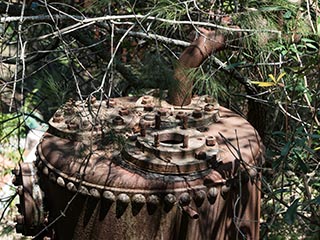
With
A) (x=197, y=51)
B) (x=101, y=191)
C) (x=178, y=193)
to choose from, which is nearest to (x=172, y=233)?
(x=178, y=193)

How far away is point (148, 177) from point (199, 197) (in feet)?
0.61

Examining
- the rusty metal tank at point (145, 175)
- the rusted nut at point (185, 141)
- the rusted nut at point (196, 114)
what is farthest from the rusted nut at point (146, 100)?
the rusted nut at point (185, 141)

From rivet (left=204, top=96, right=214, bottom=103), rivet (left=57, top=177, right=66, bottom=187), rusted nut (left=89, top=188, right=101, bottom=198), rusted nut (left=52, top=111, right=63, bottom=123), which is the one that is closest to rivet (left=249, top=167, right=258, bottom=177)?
Answer: rivet (left=204, top=96, right=214, bottom=103)

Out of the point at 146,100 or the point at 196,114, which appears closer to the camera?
the point at 196,114

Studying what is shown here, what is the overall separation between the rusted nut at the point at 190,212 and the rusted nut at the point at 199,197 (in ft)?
0.11

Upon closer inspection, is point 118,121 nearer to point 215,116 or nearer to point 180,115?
point 180,115

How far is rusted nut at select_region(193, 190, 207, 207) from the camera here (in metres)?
1.93

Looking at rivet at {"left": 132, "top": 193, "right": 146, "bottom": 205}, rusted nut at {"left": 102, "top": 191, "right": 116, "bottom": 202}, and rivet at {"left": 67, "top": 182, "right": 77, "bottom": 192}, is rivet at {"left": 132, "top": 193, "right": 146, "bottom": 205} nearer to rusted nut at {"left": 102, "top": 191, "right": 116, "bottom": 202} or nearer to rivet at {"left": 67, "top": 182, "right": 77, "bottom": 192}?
rusted nut at {"left": 102, "top": 191, "right": 116, "bottom": 202}

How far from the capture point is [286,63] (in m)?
2.69

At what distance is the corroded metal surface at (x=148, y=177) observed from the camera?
76.1 inches

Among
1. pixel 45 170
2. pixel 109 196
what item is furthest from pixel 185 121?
pixel 45 170

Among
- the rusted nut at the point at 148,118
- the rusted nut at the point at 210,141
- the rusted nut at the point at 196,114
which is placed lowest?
the rusted nut at the point at 210,141

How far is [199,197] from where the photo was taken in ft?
6.34

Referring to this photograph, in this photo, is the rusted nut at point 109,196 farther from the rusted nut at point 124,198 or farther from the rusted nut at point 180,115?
the rusted nut at point 180,115
